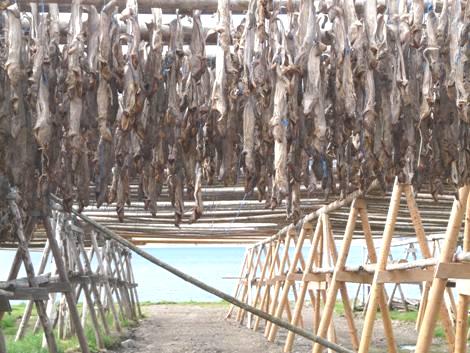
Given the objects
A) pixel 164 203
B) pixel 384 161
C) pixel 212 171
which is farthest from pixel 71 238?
pixel 384 161

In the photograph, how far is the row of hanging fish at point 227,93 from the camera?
331 cm

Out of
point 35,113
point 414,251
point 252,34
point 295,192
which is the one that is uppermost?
point 252,34

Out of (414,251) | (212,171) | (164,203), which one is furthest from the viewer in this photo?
(414,251)

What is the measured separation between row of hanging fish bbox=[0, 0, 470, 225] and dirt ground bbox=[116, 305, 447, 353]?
8598mm

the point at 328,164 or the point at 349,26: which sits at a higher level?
the point at 349,26

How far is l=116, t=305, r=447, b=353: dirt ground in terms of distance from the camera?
41.1 ft

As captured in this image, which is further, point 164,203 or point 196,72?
point 164,203

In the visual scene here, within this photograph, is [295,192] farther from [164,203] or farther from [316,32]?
[164,203]

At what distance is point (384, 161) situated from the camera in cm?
371

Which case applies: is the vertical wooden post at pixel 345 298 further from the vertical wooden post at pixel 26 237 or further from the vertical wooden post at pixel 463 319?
the vertical wooden post at pixel 26 237

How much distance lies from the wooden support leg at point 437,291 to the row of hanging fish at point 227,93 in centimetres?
106

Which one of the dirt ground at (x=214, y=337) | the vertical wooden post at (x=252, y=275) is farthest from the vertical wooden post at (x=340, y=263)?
the vertical wooden post at (x=252, y=275)

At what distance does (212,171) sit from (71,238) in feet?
19.4

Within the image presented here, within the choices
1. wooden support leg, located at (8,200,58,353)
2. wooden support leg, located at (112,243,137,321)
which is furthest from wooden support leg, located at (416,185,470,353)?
wooden support leg, located at (112,243,137,321)
